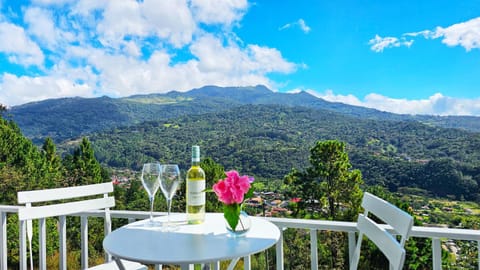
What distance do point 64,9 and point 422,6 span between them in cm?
1608

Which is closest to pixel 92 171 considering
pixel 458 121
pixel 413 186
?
pixel 413 186

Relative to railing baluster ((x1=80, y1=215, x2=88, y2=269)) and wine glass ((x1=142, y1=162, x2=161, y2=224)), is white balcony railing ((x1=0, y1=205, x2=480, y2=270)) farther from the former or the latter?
wine glass ((x1=142, y1=162, x2=161, y2=224))

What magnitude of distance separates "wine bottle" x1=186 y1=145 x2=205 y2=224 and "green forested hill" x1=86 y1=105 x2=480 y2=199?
4.42 m

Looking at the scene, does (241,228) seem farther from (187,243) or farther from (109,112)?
(109,112)

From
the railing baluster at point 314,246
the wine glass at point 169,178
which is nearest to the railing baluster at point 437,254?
the railing baluster at point 314,246

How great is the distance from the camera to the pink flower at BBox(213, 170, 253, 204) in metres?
1.29

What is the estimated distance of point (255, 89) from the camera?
2866 cm

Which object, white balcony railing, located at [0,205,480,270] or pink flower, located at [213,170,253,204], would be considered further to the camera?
white balcony railing, located at [0,205,480,270]

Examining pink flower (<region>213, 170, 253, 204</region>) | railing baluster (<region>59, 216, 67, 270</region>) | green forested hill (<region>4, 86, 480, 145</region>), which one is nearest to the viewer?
pink flower (<region>213, 170, 253, 204</region>)

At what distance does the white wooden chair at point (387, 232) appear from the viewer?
1.06 metres

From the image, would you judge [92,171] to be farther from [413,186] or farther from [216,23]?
[413,186]

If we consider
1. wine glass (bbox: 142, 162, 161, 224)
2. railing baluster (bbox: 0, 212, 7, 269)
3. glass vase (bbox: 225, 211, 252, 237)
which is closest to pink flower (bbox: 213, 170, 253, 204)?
glass vase (bbox: 225, 211, 252, 237)

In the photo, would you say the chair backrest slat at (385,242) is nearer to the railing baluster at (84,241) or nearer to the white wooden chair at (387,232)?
the white wooden chair at (387,232)

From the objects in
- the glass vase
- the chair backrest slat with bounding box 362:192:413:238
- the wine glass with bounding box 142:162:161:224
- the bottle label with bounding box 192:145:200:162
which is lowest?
the glass vase
